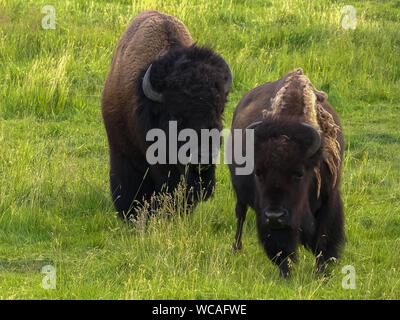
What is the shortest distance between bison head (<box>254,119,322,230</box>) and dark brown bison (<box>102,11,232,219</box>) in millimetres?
942

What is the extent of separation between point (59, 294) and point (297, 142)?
1.96m

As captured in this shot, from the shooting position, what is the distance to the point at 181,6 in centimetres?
1448

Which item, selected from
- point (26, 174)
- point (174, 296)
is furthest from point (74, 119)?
point (174, 296)

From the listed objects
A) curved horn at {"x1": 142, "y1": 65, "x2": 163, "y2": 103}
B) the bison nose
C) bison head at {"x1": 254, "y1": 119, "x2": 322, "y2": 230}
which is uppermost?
curved horn at {"x1": 142, "y1": 65, "x2": 163, "y2": 103}

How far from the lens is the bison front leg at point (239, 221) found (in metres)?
7.12

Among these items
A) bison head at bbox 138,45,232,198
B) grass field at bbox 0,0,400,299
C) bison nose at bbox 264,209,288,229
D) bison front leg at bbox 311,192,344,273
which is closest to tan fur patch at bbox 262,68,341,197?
bison front leg at bbox 311,192,344,273

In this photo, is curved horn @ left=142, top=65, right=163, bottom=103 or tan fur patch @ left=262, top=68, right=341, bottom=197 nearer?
tan fur patch @ left=262, top=68, right=341, bottom=197

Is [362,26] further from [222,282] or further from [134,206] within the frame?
[222,282]

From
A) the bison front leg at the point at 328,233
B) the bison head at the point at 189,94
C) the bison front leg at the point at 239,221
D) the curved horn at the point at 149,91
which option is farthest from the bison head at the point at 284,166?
the curved horn at the point at 149,91

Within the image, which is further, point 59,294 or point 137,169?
point 137,169

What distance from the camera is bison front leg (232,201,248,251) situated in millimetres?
7121

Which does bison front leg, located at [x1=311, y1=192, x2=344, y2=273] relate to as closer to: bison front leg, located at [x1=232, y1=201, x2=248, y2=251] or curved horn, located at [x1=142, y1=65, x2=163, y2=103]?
bison front leg, located at [x1=232, y1=201, x2=248, y2=251]

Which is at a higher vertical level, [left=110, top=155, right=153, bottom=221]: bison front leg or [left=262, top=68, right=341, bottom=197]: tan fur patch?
[left=262, top=68, right=341, bottom=197]: tan fur patch
